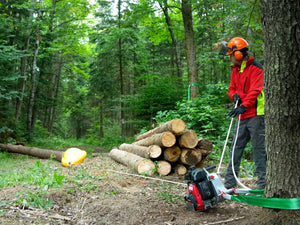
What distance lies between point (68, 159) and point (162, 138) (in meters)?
3.45

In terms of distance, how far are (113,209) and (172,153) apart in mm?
2769

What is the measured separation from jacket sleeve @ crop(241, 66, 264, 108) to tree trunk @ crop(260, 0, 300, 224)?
3.66ft

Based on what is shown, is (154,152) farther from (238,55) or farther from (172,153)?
(238,55)

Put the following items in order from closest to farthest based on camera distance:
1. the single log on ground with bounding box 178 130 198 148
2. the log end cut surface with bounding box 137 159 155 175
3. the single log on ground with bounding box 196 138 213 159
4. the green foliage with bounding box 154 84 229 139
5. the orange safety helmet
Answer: the orange safety helmet
the log end cut surface with bounding box 137 159 155 175
the single log on ground with bounding box 178 130 198 148
the single log on ground with bounding box 196 138 213 159
the green foliage with bounding box 154 84 229 139

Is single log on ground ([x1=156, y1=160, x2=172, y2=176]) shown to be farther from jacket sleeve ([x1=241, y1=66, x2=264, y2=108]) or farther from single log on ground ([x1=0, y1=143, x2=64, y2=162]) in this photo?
single log on ground ([x1=0, y1=143, x2=64, y2=162])

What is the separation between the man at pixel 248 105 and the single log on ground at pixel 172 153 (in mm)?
2012

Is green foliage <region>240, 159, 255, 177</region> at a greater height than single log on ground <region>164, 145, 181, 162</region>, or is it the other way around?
single log on ground <region>164, 145, 181, 162</region>

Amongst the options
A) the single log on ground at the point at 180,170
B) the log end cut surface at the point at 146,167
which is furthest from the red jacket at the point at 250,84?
the log end cut surface at the point at 146,167

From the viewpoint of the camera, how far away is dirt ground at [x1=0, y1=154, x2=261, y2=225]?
316 centimetres

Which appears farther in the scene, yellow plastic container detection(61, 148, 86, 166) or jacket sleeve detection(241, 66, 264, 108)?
yellow plastic container detection(61, 148, 86, 166)

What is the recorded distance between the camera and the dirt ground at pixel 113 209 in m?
3.16

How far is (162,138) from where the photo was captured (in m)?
5.95

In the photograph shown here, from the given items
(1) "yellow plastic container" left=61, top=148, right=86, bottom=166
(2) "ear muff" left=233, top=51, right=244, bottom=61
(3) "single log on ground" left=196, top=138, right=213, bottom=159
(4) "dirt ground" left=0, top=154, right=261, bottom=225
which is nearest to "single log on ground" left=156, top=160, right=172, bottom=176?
(3) "single log on ground" left=196, top=138, right=213, bottom=159

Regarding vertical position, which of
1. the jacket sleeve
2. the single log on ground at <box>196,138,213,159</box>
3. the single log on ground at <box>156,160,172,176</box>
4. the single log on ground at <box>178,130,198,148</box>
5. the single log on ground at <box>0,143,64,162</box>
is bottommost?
the single log on ground at <box>0,143,64,162</box>
